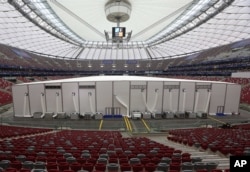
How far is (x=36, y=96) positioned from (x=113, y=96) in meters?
11.2

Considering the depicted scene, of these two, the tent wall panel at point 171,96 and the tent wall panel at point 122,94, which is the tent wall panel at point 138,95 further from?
the tent wall panel at point 171,96

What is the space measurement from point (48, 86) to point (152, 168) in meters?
24.3

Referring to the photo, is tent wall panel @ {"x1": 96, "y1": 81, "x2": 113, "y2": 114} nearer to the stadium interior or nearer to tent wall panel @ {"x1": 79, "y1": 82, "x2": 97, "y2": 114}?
tent wall panel @ {"x1": 79, "y1": 82, "x2": 97, "y2": 114}

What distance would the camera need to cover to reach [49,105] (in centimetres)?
2852

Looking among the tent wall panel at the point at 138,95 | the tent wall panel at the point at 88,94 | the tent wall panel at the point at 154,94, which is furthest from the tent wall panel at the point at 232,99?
the tent wall panel at the point at 88,94

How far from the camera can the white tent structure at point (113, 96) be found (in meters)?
28.2

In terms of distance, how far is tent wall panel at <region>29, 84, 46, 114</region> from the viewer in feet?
93.0

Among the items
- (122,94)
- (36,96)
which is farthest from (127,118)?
(36,96)

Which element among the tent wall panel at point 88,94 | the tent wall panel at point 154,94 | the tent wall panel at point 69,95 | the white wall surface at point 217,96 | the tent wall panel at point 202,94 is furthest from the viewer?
the white wall surface at point 217,96

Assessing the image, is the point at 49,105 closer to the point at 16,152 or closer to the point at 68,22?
the point at 16,152

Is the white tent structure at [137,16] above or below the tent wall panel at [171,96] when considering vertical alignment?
above

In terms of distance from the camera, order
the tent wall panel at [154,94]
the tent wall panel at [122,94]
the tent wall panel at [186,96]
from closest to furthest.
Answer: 1. the tent wall panel at [122,94]
2. the tent wall panel at [154,94]
3. the tent wall panel at [186,96]

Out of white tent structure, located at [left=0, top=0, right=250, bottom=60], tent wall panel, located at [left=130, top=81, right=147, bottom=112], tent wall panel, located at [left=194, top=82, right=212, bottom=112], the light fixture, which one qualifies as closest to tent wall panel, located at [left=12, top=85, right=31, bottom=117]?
white tent structure, located at [left=0, top=0, right=250, bottom=60]

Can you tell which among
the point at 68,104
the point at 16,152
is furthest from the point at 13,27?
the point at 16,152
